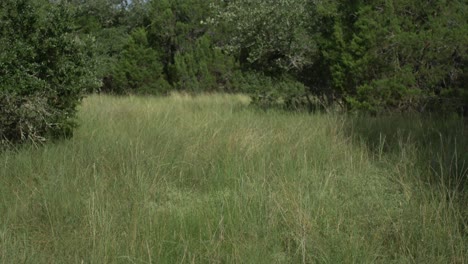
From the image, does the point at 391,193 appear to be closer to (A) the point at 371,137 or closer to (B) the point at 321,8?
(A) the point at 371,137

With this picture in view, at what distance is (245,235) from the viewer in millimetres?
3209

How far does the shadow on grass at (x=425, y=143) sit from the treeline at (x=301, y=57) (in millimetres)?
1088

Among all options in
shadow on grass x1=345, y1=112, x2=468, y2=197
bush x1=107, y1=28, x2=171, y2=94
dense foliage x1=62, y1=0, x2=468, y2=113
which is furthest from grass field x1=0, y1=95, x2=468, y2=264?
bush x1=107, y1=28, x2=171, y2=94

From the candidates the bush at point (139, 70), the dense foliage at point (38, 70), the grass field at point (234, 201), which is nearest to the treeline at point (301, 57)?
the dense foliage at point (38, 70)

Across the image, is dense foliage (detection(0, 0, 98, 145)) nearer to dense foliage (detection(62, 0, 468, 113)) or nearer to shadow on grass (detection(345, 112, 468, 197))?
dense foliage (detection(62, 0, 468, 113))

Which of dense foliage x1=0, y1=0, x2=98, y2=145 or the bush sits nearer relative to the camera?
dense foliage x1=0, y1=0, x2=98, y2=145

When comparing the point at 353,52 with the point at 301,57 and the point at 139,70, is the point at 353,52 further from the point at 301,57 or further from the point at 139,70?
the point at 139,70

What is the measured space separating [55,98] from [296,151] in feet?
10.5

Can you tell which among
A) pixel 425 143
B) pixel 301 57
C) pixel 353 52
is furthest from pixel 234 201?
pixel 301 57

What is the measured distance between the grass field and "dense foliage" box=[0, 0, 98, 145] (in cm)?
43

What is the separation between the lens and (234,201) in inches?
145

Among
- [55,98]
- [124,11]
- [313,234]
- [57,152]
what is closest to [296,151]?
[313,234]

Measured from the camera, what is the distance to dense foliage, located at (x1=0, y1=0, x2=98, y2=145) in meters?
5.39

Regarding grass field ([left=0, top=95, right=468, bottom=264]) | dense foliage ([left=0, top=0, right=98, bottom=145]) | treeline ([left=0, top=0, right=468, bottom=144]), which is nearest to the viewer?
grass field ([left=0, top=95, right=468, bottom=264])
